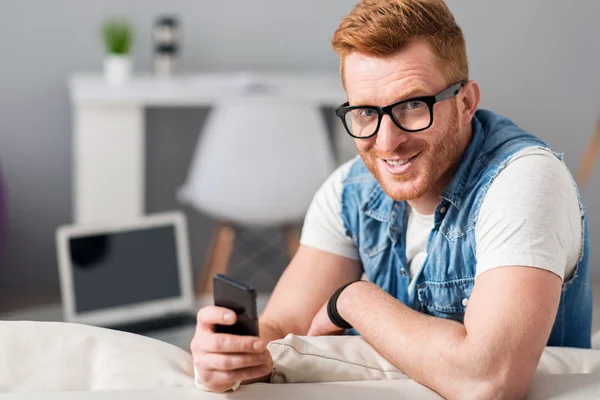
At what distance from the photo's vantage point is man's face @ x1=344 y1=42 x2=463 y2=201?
1.35m

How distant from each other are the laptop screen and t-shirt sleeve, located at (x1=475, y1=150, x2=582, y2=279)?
1970mm

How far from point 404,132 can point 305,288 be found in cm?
36

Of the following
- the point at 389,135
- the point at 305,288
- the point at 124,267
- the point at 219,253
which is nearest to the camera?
the point at 389,135

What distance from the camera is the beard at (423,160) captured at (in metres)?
1.37

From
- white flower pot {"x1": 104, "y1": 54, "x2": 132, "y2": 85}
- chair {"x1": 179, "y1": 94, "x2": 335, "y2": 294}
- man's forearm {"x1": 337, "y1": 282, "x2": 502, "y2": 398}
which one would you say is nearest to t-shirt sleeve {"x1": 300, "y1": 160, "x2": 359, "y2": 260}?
man's forearm {"x1": 337, "y1": 282, "x2": 502, "y2": 398}

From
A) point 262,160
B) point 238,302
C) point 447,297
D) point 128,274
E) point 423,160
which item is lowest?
point 128,274

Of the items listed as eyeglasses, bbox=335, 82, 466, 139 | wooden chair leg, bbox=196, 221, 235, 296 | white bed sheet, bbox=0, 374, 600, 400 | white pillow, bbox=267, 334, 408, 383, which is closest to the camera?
white bed sheet, bbox=0, 374, 600, 400

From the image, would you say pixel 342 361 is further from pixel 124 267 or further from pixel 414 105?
pixel 124 267

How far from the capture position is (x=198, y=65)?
3.76 m

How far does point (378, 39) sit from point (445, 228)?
0.30 metres

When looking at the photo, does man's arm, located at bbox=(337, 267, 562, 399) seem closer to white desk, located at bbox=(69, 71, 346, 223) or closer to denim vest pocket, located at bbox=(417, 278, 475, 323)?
denim vest pocket, located at bbox=(417, 278, 475, 323)

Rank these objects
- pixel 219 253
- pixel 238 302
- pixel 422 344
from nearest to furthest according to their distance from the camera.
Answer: pixel 238 302
pixel 422 344
pixel 219 253

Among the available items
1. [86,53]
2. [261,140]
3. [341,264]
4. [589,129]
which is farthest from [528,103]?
[341,264]

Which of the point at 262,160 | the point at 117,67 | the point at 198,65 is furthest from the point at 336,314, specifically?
the point at 198,65
